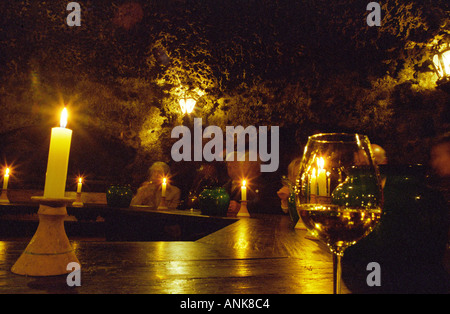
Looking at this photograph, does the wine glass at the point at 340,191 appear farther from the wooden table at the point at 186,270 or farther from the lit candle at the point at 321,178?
the wooden table at the point at 186,270

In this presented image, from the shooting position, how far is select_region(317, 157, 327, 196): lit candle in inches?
16.7

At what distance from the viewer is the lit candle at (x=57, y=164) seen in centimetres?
62

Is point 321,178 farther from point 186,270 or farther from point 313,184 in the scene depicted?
point 186,270

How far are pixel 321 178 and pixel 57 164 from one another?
53cm

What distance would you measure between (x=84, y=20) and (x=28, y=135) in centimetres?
248

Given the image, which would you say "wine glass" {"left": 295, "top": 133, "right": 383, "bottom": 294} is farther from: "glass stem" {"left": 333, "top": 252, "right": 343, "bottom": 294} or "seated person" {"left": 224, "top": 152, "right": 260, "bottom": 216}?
"seated person" {"left": 224, "top": 152, "right": 260, "bottom": 216}

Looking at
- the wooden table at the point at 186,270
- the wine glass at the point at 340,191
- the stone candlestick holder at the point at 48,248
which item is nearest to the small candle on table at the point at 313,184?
the wine glass at the point at 340,191

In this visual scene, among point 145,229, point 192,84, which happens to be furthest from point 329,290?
point 192,84

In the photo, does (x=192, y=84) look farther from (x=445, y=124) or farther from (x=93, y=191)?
(x=445, y=124)

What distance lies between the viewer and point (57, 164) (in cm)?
64

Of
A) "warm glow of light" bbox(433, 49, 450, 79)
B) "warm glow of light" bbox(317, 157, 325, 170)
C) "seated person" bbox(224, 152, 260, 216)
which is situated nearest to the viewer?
"warm glow of light" bbox(317, 157, 325, 170)

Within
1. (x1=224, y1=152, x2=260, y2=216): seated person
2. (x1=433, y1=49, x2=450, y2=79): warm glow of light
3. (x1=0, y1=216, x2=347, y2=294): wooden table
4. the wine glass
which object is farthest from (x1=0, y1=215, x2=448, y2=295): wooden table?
(x1=224, y1=152, x2=260, y2=216): seated person

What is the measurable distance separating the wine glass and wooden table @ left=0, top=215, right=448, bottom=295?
145mm

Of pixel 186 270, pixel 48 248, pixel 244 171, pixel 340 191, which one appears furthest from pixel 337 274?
pixel 244 171
